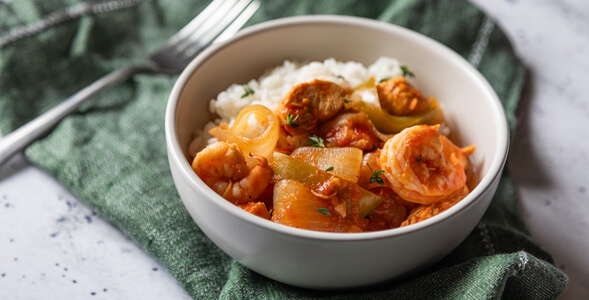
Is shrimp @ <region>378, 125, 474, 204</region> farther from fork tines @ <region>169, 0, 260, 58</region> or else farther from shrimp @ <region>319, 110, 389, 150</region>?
fork tines @ <region>169, 0, 260, 58</region>

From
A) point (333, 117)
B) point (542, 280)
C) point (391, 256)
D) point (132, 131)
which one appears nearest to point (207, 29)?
point (132, 131)

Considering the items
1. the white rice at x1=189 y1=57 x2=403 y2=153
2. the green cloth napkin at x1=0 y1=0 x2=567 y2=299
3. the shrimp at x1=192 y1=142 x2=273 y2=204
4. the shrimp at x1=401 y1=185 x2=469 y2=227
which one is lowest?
the green cloth napkin at x1=0 y1=0 x2=567 y2=299

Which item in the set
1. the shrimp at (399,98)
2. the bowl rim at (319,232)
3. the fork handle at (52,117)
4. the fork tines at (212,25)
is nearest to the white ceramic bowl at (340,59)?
the bowl rim at (319,232)

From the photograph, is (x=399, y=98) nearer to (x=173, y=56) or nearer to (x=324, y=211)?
(x=324, y=211)

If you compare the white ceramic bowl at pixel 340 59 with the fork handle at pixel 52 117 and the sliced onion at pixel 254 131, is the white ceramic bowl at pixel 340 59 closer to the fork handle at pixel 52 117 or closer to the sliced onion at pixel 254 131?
the sliced onion at pixel 254 131

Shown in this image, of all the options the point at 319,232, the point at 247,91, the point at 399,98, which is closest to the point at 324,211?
the point at 319,232

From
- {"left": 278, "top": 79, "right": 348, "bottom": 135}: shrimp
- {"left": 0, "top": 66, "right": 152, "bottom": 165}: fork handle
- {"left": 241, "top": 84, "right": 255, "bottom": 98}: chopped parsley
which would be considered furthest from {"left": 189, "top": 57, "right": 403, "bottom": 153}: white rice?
{"left": 0, "top": 66, "right": 152, "bottom": 165}: fork handle

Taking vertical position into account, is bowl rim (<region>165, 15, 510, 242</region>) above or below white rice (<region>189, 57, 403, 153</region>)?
above

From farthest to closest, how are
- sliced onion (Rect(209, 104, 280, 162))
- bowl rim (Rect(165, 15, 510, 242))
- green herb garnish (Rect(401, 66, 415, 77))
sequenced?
green herb garnish (Rect(401, 66, 415, 77))
sliced onion (Rect(209, 104, 280, 162))
bowl rim (Rect(165, 15, 510, 242))
